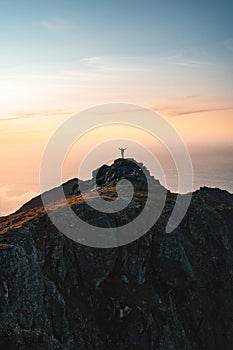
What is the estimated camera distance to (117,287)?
49000mm

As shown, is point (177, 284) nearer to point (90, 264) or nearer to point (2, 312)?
point (90, 264)

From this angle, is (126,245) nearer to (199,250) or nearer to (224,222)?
(199,250)

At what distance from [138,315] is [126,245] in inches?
416

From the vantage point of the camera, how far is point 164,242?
2197 inches

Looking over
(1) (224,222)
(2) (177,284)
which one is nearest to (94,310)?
(2) (177,284)

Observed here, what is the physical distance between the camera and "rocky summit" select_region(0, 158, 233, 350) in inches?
1604

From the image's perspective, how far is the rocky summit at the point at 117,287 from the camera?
1604 inches

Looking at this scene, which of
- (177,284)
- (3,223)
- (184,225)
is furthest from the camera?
(184,225)

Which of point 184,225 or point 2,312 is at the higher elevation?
point 184,225

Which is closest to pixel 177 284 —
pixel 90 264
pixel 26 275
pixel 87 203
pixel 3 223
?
pixel 90 264

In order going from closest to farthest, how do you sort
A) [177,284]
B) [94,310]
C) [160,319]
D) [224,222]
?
[94,310] → [160,319] → [177,284] → [224,222]

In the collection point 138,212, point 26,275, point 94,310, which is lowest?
point 94,310

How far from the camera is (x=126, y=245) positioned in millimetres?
53656

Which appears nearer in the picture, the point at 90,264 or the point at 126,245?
the point at 90,264
